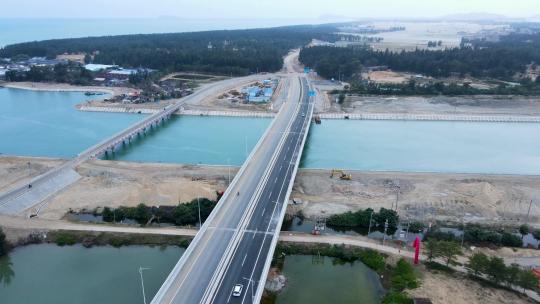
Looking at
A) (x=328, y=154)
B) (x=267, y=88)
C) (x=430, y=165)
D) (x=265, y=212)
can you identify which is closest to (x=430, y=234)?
(x=265, y=212)

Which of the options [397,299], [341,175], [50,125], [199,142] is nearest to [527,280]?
[397,299]

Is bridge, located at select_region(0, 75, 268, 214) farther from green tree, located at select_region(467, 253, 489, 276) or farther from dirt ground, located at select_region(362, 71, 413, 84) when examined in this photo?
dirt ground, located at select_region(362, 71, 413, 84)

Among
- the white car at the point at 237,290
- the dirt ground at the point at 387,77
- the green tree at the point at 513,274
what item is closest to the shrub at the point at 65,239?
the white car at the point at 237,290

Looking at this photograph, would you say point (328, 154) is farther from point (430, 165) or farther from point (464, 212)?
point (464, 212)

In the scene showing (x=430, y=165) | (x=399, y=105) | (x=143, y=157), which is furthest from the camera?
(x=399, y=105)

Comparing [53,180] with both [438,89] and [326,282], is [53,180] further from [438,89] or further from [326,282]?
[438,89]

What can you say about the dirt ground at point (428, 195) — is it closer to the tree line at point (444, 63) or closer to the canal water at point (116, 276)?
the canal water at point (116, 276)

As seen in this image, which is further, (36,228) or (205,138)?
(205,138)
